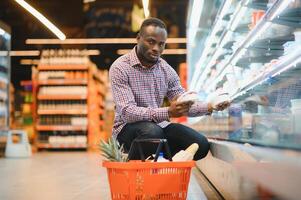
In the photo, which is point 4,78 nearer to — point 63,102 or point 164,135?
point 63,102

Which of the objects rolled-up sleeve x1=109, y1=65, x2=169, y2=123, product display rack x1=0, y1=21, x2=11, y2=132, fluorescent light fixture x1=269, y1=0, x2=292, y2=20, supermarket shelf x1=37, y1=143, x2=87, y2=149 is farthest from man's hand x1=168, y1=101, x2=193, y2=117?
supermarket shelf x1=37, y1=143, x2=87, y2=149

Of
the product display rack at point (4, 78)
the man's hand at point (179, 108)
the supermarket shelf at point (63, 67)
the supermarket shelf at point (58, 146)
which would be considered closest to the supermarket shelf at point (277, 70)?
the man's hand at point (179, 108)

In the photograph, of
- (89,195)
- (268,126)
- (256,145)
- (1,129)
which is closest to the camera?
(268,126)

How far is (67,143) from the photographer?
37.0 ft

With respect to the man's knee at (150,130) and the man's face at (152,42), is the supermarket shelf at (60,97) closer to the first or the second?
the man's face at (152,42)

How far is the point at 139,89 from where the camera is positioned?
293 cm

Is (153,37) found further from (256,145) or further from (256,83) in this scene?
(256,145)

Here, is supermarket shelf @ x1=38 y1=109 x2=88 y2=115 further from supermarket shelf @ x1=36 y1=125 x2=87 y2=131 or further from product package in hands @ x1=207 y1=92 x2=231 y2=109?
product package in hands @ x1=207 y1=92 x2=231 y2=109

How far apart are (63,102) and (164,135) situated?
8841 mm

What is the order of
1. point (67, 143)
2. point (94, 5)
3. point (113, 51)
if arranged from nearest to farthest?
point (67, 143) < point (94, 5) < point (113, 51)

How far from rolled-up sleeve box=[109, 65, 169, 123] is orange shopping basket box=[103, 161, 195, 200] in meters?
0.39

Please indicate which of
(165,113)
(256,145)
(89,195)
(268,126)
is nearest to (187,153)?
(165,113)

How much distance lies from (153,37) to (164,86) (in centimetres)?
39

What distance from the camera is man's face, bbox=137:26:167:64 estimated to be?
2.80 metres
